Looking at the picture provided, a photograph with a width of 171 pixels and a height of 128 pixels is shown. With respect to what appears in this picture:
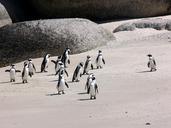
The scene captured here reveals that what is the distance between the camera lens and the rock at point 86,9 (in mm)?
31125

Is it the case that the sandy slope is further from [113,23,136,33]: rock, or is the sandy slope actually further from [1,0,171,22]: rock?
[1,0,171,22]: rock

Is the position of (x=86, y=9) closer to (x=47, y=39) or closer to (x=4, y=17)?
(x=4, y=17)

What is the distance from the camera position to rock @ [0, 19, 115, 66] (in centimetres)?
2345

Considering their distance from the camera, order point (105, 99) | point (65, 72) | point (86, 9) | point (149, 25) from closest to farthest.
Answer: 1. point (105, 99)
2. point (65, 72)
3. point (149, 25)
4. point (86, 9)

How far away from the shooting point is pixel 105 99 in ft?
44.9

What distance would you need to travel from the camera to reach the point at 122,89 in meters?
14.9

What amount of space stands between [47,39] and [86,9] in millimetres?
8679

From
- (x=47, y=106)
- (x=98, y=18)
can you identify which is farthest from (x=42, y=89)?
(x=98, y=18)

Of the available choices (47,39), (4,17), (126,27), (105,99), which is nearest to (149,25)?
(126,27)

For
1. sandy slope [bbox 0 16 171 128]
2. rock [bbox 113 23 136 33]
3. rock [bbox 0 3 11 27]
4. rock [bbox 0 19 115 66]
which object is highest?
rock [bbox 0 3 11 27]

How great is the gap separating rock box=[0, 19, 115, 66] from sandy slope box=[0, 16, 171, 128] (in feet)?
6.13

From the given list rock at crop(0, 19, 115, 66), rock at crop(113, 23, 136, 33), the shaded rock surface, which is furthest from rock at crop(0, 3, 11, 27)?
rock at crop(0, 19, 115, 66)

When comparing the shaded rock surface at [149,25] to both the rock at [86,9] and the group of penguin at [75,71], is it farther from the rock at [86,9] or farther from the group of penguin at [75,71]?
the group of penguin at [75,71]

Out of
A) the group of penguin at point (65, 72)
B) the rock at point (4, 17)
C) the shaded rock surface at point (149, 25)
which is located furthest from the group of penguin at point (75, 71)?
the rock at point (4, 17)
